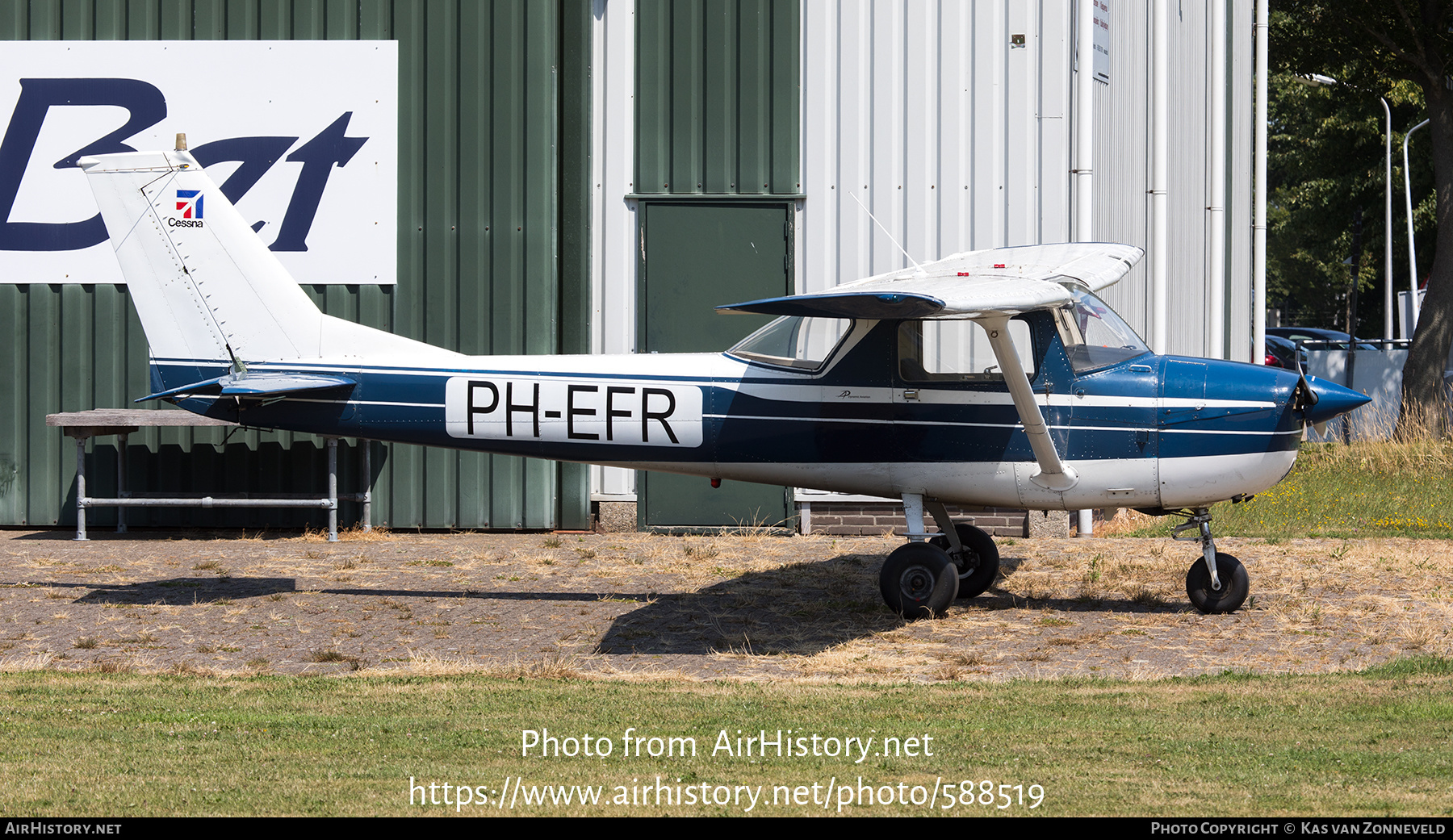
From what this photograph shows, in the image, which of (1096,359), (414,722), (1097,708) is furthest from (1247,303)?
(414,722)

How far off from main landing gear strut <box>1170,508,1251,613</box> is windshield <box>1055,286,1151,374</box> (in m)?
1.07

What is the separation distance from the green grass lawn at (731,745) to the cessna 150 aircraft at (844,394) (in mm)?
1803

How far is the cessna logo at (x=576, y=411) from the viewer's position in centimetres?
895

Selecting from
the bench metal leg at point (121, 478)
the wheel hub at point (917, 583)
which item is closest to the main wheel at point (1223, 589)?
the wheel hub at point (917, 583)

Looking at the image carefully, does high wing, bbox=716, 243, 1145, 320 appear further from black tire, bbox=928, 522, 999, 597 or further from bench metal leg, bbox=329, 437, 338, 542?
bench metal leg, bbox=329, 437, 338, 542

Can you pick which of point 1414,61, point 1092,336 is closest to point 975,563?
point 1092,336

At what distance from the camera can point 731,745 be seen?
5.65 metres

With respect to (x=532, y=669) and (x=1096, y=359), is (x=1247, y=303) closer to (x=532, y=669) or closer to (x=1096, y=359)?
(x=1096, y=359)

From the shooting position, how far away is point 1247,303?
59.2ft

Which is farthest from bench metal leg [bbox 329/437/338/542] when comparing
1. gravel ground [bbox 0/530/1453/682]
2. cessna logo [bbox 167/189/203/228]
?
cessna logo [bbox 167/189/203/228]

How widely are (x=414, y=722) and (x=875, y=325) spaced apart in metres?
3.96

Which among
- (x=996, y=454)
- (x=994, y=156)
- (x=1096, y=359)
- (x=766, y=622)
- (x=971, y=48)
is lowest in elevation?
Result: (x=766, y=622)

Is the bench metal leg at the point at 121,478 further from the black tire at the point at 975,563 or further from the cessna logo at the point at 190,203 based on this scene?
the black tire at the point at 975,563

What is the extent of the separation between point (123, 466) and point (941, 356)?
8.21 m
